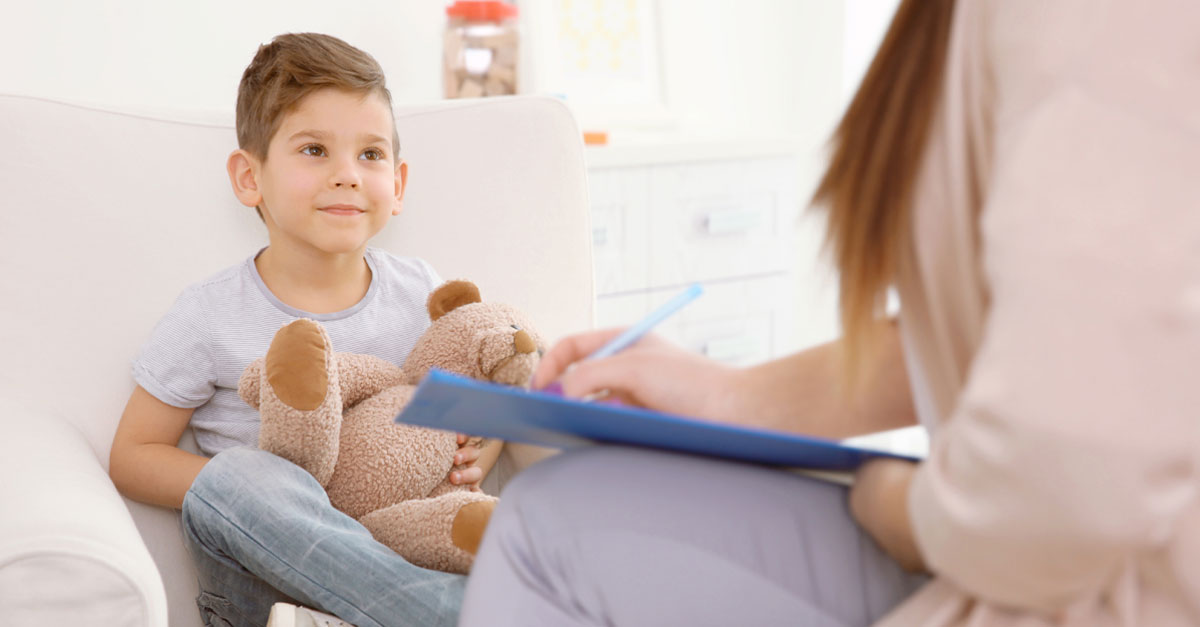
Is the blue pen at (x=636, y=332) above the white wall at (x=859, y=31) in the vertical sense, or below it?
below

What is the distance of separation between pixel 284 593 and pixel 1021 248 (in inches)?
29.3

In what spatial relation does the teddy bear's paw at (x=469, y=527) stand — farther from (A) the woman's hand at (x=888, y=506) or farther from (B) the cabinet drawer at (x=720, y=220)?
(B) the cabinet drawer at (x=720, y=220)

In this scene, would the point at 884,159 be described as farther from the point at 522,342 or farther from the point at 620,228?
the point at 620,228

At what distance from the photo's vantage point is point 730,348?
222 centimetres

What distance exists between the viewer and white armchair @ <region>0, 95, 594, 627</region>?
1091mm

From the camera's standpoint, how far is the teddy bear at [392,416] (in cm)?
99

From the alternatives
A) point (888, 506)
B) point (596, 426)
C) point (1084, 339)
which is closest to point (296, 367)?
point (596, 426)

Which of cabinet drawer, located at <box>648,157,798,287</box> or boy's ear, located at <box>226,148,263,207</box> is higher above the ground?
boy's ear, located at <box>226,148,263,207</box>

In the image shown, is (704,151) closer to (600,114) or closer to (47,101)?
(600,114)

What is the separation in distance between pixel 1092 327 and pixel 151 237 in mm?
988

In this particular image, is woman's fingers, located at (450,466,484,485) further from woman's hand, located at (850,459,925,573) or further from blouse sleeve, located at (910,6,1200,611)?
blouse sleeve, located at (910,6,1200,611)

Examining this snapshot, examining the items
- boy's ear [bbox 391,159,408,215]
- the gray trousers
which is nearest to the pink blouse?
the gray trousers

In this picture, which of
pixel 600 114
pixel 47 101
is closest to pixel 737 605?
pixel 47 101

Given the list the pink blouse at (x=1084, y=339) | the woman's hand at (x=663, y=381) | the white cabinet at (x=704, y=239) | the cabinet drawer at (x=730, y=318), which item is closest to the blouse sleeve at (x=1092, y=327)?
the pink blouse at (x=1084, y=339)
